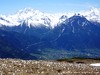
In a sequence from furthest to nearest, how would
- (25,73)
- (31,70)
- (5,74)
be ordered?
1. (31,70)
2. (25,73)
3. (5,74)

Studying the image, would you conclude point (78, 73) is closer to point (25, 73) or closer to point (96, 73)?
point (96, 73)

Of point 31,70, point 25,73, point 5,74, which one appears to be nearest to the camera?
point 5,74

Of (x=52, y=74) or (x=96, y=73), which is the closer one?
(x=52, y=74)

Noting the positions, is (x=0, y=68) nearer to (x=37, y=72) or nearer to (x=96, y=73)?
(x=37, y=72)

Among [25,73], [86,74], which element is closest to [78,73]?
[86,74]

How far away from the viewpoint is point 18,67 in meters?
41.7

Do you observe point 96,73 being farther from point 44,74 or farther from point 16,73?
point 16,73

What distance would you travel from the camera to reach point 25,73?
123ft

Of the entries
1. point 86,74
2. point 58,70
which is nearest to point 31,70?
point 58,70

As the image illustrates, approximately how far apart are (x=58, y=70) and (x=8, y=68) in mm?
7698

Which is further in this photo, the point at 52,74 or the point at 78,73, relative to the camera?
the point at 78,73

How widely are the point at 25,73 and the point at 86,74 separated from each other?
29.3 ft

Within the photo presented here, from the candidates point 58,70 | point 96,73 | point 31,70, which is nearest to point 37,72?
point 31,70

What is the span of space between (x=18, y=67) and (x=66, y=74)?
22.8ft
